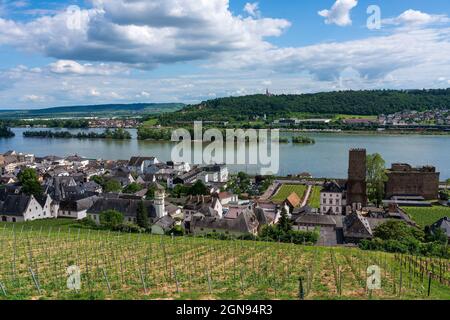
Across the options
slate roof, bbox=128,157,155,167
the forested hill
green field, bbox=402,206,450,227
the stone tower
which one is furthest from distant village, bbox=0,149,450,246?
the forested hill

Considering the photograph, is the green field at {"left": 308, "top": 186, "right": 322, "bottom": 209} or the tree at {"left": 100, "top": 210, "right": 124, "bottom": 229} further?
the green field at {"left": 308, "top": 186, "right": 322, "bottom": 209}

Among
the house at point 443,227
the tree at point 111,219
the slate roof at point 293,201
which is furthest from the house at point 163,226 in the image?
the house at point 443,227

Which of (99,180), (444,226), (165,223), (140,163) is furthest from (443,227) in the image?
(140,163)

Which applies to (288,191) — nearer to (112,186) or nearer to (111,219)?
(112,186)

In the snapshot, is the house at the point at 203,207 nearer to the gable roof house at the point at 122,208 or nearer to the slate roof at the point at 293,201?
the gable roof house at the point at 122,208

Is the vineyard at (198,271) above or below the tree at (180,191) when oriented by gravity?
above

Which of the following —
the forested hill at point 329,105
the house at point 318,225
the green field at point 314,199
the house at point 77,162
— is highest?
the forested hill at point 329,105

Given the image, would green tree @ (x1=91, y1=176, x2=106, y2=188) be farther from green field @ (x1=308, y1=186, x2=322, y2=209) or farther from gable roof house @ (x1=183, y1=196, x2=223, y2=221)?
green field @ (x1=308, y1=186, x2=322, y2=209)
